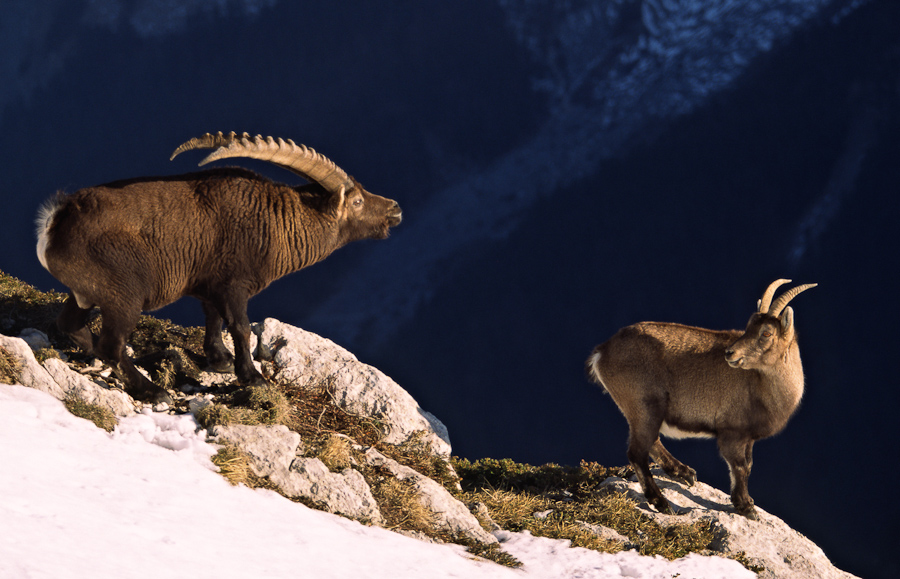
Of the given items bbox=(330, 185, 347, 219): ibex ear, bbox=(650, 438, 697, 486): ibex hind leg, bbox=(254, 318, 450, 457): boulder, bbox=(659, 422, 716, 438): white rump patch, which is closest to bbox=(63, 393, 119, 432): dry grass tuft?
bbox=(254, 318, 450, 457): boulder

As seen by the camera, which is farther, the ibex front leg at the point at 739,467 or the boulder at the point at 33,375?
the ibex front leg at the point at 739,467

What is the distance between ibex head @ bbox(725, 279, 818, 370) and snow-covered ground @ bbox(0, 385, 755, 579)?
2770mm

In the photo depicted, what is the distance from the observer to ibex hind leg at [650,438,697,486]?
12008mm

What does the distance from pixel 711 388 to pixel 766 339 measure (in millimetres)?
966

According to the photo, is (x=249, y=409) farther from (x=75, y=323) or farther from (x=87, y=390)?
(x=75, y=323)

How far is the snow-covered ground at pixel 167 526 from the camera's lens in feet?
22.1

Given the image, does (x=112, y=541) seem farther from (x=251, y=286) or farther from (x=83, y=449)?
(x=251, y=286)

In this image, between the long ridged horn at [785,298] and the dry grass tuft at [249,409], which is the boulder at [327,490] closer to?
the dry grass tuft at [249,409]

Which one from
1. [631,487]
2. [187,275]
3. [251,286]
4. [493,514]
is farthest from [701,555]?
[187,275]

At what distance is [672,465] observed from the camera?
39.6ft

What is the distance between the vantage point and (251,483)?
347 inches

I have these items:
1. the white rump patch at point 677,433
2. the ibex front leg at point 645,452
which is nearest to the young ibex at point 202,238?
the ibex front leg at point 645,452

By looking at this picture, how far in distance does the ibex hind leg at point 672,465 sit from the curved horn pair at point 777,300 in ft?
7.62

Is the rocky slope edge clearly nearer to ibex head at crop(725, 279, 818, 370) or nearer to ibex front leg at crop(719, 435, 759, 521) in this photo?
ibex front leg at crop(719, 435, 759, 521)
